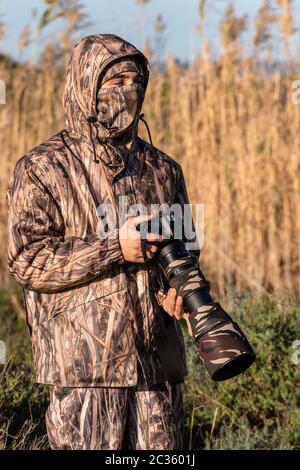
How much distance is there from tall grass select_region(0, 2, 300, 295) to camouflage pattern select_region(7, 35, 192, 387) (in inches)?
180

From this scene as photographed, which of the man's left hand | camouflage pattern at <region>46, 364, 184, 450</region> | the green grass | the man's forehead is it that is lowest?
the green grass

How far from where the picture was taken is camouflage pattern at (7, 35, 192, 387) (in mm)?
3219

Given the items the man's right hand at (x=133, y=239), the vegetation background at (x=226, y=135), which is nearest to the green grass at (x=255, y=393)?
the vegetation background at (x=226, y=135)

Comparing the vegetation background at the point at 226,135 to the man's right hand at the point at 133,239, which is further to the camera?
the vegetation background at the point at 226,135

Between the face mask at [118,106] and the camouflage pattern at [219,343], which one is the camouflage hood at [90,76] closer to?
the face mask at [118,106]

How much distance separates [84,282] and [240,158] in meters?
5.05

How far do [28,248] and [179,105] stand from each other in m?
5.49

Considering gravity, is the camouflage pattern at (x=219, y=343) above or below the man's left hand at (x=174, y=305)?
below

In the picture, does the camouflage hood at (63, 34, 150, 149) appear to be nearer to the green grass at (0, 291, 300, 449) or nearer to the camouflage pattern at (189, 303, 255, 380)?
the camouflage pattern at (189, 303, 255, 380)

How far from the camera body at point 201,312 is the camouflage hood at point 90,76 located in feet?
1.22

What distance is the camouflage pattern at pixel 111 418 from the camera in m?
3.26

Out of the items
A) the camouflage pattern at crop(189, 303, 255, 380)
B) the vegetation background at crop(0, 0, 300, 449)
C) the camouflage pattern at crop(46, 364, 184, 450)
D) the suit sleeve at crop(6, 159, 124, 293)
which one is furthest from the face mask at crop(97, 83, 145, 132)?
the vegetation background at crop(0, 0, 300, 449)
